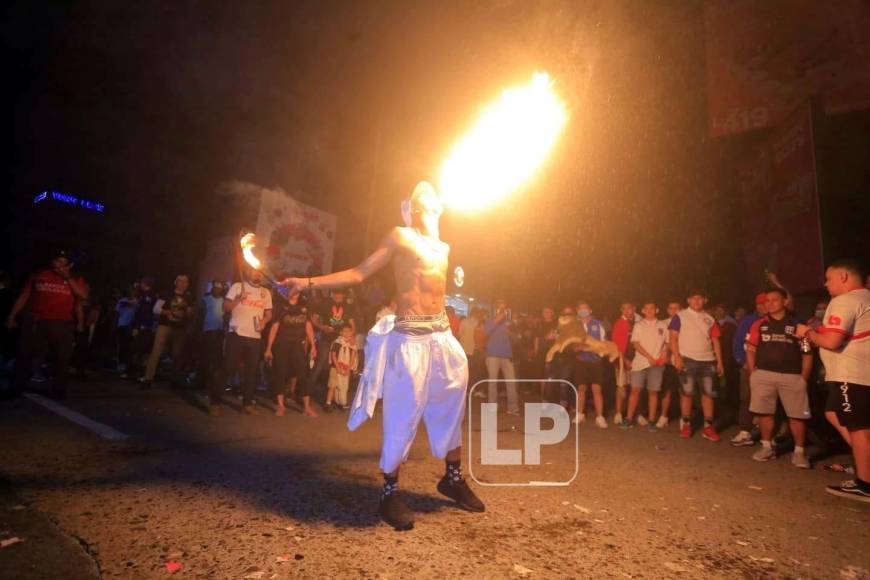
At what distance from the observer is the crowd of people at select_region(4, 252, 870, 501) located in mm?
4516

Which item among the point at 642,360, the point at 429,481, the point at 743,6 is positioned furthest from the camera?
the point at 743,6

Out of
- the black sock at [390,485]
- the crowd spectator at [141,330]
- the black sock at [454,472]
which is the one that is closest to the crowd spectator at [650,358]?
the black sock at [454,472]

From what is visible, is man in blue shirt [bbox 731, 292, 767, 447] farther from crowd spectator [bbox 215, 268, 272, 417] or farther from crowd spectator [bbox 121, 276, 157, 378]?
crowd spectator [bbox 121, 276, 157, 378]

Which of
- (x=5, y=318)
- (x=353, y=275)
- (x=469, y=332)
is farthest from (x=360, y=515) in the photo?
(x=5, y=318)

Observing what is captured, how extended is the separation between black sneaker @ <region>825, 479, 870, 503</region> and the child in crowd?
6.42 meters

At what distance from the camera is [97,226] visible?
18.0m

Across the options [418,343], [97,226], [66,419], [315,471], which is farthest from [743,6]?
[97,226]

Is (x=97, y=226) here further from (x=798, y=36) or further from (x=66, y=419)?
(x=798, y=36)

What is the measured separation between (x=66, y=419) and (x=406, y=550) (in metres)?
5.05

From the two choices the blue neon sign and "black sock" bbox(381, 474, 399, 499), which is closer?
"black sock" bbox(381, 474, 399, 499)

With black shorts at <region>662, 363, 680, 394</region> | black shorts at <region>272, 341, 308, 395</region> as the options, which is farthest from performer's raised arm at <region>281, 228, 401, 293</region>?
black shorts at <region>662, 363, 680, 394</region>

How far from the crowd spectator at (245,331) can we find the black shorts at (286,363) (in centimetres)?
50

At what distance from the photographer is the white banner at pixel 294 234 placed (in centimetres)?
1304
